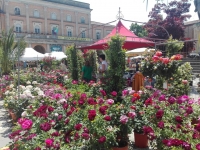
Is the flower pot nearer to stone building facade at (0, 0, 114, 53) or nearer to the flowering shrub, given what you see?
the flowering shrub

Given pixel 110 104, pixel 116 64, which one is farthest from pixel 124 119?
pixel 116 64

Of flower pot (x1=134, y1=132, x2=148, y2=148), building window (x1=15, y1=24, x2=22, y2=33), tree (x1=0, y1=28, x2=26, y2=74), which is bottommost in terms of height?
flower pot (x1=134, y1=132, x2=148, y2=148)

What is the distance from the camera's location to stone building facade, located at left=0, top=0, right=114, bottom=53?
3250 cm

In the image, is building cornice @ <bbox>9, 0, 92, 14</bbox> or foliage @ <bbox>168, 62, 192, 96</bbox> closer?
foliage @ <bbox>168, 62, 192, 96</bbox>

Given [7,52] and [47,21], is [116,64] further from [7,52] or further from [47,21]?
[47,21]

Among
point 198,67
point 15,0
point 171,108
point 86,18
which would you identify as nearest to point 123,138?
point 171,108

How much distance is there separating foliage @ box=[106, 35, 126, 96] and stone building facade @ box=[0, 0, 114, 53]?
27.2 meters

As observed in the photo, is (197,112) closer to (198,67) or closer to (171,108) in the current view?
(171,108)

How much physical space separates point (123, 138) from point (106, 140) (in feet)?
1.56

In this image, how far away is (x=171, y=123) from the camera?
113 inches

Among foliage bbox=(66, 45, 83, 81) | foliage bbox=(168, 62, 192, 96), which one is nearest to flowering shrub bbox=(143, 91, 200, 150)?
foliage bbox=(168, 62, 192, 96)

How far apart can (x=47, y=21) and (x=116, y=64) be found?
33450 mm

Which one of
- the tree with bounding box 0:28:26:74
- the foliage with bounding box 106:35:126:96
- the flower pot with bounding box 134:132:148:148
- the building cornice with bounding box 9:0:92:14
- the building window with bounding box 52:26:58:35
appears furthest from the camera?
the building window with bounding box 52:26:58:35

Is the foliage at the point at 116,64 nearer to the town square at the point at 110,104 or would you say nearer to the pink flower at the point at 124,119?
the town square at the point at 110,104
